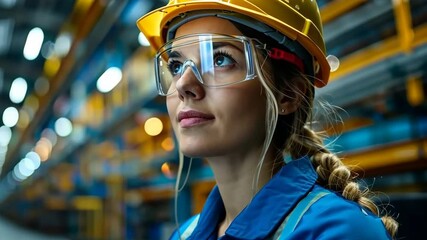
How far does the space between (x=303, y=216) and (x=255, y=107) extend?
1.15 ft

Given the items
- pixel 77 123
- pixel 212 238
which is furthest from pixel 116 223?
pixel 212 238

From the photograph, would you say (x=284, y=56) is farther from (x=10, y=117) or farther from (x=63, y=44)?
(x=10, y=117)

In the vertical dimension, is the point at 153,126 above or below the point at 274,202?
below

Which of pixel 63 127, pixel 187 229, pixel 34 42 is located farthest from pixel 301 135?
pixel 63 127

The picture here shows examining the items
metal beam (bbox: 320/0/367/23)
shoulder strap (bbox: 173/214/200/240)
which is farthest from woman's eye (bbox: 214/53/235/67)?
metal beam (bbox: 320/0/367/23)

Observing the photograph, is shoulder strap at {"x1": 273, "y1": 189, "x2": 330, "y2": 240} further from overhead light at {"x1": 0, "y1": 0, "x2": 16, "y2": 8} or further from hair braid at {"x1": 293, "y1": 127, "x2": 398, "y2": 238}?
overhead light at {"x1": 0, "y1": 0, "x2": 16, "y2": 8}

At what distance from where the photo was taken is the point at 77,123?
9.09 meters

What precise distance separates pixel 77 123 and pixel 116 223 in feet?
10.5

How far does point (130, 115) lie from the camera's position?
211 inches

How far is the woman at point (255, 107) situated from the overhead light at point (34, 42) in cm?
773

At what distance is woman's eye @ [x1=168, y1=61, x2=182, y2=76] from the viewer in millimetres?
1403

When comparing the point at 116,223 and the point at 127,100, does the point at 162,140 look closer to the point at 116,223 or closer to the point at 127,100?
the point at 127,100

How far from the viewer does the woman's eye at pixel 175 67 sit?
1403 millimetres

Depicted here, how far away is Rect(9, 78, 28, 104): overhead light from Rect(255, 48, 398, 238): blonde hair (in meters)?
12.4
